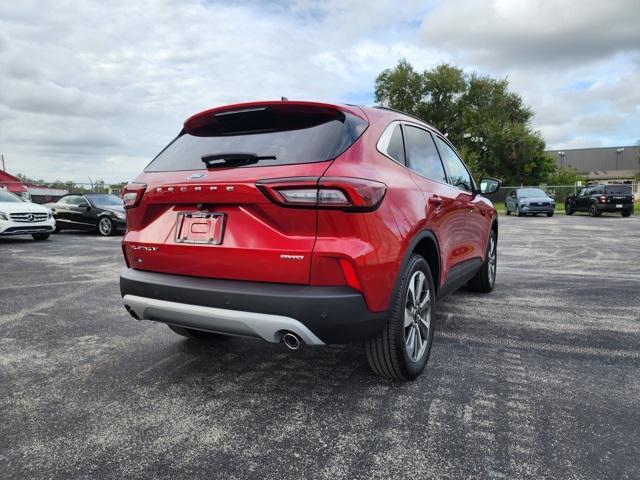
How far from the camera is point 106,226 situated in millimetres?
14719

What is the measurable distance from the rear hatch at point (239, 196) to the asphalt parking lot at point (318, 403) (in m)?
0.79

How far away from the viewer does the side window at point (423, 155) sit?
3477 mm

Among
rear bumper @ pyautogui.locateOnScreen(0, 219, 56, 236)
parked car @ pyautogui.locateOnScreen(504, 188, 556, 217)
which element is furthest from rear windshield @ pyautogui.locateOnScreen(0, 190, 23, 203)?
parked car @ pyautogui.locateOnScreen(504, 188, 556, 217)

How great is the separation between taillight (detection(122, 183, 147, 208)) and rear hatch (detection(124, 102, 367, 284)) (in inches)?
0.9

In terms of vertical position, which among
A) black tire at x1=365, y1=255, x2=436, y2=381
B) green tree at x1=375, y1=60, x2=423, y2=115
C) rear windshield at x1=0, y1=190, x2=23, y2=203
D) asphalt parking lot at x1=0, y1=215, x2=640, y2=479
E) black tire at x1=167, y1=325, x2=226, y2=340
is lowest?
asphalt parking lot at x1=0, y1=215, x2=640, y2=479

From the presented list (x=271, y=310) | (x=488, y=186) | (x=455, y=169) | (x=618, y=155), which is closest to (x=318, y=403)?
(x=271, y=310)

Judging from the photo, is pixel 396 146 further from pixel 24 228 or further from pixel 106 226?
A: pixel 106 226

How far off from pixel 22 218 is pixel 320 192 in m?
12.2

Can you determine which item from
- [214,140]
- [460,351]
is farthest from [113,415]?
[460,351]

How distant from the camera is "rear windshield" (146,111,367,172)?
2.70m

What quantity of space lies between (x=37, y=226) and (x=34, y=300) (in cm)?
812

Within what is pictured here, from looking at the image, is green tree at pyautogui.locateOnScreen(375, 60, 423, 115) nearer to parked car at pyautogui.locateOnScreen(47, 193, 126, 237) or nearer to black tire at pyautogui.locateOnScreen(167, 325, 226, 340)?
parked car at pyautogui.locateOnScreen(47, 193, 126, 237)

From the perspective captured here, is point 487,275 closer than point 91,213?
Yes

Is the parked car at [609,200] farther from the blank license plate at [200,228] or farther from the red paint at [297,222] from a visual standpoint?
the blank license plate at [200,228]
